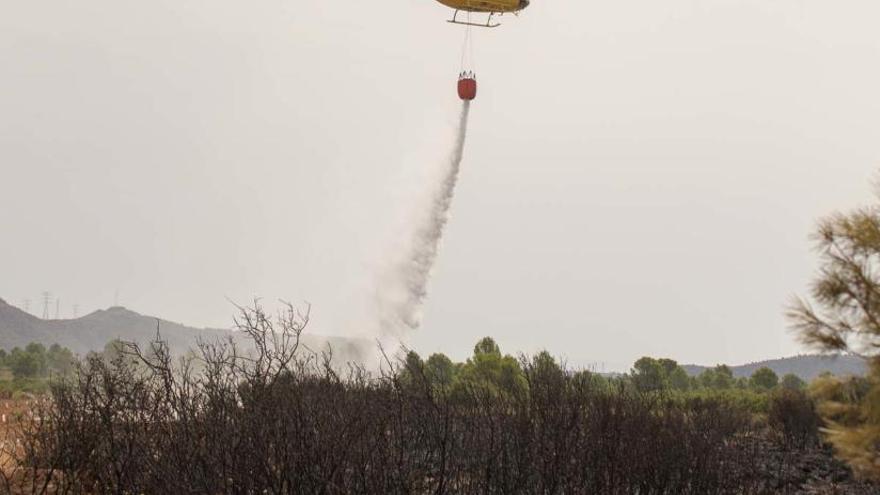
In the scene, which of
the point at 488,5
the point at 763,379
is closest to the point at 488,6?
the point at 488,5

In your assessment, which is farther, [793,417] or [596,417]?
[793,417]

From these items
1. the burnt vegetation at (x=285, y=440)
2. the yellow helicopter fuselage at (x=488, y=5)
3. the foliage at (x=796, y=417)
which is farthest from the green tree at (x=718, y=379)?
the burnt vegetation at (x=285, y=440)

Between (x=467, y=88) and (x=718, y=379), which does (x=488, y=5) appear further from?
(x=718, y=379)

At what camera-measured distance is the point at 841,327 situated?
804 centimetres

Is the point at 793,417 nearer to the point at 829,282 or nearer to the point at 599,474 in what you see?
the point at 599,474

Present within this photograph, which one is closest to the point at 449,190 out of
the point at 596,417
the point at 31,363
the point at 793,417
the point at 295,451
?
the point at 793,417

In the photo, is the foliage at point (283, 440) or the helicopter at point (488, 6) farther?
the helicopter at point (488, 6)

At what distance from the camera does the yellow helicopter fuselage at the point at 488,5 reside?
42.2m

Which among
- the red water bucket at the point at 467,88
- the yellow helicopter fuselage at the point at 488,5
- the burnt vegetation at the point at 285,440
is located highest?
the yellow helicopter fuselage at the point at 488,5

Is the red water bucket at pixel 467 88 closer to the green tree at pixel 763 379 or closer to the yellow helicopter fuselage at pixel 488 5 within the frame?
the yellow helicopter fuselage at pixel 488 5

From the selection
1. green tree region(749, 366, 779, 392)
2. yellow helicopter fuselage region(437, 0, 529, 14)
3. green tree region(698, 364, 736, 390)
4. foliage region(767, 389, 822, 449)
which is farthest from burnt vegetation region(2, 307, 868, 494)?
green tree region(698, 364, 736, 390)

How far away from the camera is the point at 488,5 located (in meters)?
42.5

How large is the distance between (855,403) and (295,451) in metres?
7.27

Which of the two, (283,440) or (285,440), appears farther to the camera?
(283,440)
